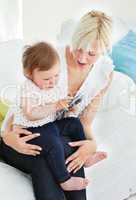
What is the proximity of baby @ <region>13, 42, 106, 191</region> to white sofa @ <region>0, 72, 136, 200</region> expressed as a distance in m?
0.10

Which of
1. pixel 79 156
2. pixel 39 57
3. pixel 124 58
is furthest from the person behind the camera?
pixel 124 58

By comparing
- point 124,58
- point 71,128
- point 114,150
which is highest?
point 124,58

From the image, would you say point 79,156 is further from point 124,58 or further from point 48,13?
point 48,13

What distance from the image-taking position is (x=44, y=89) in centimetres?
101

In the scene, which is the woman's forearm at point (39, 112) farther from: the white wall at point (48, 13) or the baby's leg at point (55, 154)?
the white wall at point (48, 13)

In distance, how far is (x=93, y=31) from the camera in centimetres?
104

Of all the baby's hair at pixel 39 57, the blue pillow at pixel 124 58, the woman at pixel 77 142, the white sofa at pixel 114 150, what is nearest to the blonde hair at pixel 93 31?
the woman at pixel 77 142

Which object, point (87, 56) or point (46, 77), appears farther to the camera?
point (87, 56)

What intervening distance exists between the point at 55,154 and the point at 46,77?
0.64 ft

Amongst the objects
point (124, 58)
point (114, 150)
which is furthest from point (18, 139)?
point (124, 58)

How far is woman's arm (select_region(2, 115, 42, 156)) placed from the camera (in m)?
1.03

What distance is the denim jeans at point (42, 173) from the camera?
1011mm

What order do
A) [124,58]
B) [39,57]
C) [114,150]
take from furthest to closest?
[124,58], [114,150], [39,57]

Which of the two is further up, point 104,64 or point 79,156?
point 104,64
